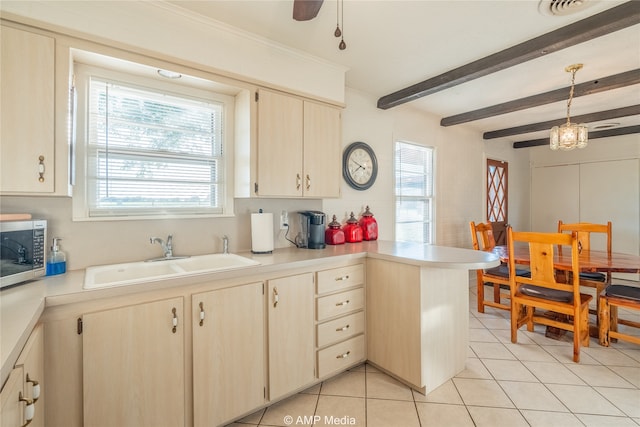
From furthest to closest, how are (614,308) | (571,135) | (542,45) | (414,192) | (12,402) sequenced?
(414,192) < (571,135) < (614,308) < (542,45) < (12,402)

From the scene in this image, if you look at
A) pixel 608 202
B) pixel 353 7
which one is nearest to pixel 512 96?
pixel 353 7

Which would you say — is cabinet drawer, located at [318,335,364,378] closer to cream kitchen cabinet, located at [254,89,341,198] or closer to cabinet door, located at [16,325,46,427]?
cream kitchen cabinet, located at [254,89,341,198]

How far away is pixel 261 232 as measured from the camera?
2115 millimetres

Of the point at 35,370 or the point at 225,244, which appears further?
the point at 225,244

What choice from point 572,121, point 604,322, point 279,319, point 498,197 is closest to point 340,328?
point 279,319

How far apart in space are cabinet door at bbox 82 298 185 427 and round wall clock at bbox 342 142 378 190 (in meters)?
2.03

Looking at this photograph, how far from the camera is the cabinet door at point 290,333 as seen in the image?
68.3 inches

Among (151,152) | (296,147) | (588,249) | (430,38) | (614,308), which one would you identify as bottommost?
(614,308)

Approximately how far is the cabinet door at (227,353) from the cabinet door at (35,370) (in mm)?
562

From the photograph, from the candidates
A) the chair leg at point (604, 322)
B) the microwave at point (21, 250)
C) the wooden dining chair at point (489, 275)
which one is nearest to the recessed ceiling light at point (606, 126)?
the wooden dining chair at point (489, 275)

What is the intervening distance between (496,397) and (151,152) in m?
2.80

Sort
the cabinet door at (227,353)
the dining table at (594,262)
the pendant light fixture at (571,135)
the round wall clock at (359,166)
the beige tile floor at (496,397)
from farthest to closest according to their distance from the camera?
the round wall clock at (359,166) < the pendant light fixture at (571,135) < the dining table at (594,262) < the beige tile floor at (496,397) < the cabinet door at (227,353)

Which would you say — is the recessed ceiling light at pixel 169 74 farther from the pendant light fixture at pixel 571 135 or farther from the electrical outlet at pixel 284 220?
the pendant light fixture at pixel 571 135

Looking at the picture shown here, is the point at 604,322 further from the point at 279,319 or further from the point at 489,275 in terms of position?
the point at 279,319
